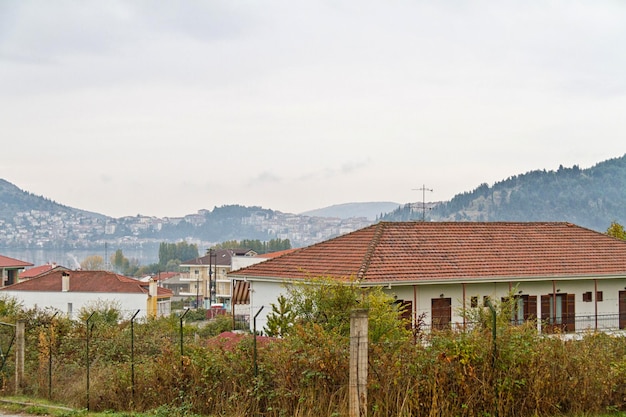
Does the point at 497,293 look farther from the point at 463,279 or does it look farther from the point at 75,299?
the point at 75,299

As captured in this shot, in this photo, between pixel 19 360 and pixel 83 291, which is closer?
pixel 19 360

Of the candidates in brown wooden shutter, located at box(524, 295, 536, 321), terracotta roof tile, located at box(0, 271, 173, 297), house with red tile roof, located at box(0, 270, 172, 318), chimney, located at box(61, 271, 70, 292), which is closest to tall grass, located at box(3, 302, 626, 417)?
brown wooden shutter, located at box(524, 295, 536, 321)

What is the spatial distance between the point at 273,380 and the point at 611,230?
34.8m

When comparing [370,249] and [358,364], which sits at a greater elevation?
[370,249]

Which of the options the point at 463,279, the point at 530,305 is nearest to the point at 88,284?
the point at 530,305

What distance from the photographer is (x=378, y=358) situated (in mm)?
11156

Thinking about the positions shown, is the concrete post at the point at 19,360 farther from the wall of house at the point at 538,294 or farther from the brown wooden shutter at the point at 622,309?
the brown wooden shutter at the point at 622,309

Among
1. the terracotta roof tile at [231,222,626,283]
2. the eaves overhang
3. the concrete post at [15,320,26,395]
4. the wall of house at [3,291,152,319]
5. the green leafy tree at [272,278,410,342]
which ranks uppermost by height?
the terracotta roof tile at [231,222,626,283]

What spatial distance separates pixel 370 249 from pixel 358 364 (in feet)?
56.2

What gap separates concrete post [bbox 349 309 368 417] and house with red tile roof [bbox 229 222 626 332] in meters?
14.0

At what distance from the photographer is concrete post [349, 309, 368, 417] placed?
10664 millimetres

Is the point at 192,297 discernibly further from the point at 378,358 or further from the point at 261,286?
the point at 378,358

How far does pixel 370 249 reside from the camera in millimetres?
27781

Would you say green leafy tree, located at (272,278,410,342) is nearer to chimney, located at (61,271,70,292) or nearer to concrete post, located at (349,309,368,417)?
concrete post, located at (349,309,368,417)
